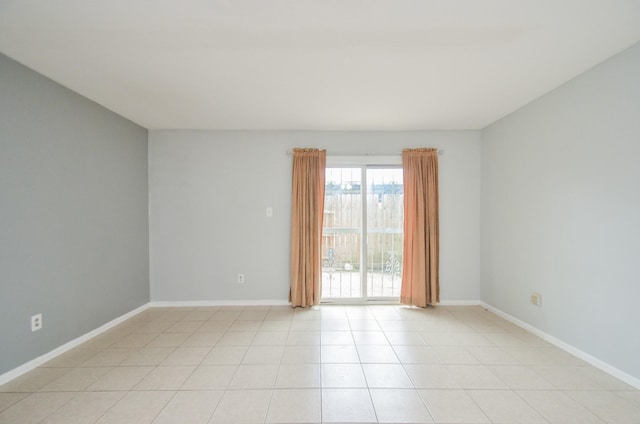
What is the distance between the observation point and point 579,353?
2455 mm

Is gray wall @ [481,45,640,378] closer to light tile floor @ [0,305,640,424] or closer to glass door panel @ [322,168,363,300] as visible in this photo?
light tile floor @ [0,305,640,424]

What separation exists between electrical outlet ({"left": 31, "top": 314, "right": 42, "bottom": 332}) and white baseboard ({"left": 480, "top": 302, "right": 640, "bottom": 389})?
15.3 feet

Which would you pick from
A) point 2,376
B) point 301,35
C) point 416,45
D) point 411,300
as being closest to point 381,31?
point 416,45

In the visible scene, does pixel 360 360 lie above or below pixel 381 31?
below

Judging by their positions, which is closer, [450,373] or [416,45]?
[416,45]

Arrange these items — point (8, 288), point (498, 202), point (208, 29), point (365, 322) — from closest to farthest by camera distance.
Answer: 1. point (208, 29)
2. point (8, 288)
3. point (365, 322)
4. point (498, 202)

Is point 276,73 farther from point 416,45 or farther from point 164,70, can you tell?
point 416,45

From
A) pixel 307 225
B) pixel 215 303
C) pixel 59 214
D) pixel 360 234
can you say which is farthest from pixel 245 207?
pixel 59 214

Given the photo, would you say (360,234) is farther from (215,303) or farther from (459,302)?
(215,303)

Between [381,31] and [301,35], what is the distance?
530mm

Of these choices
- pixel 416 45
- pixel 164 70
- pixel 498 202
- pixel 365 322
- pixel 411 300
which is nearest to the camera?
pixel 416 45

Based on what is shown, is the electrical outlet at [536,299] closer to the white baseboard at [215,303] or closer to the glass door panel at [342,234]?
the glass door panel at [342,234]

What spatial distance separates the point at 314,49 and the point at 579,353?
11.1 ft

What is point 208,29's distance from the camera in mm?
1809
